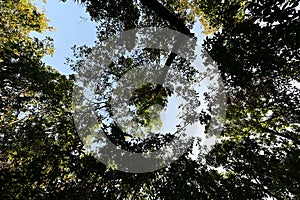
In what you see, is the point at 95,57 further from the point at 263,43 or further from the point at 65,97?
the point at 263,43

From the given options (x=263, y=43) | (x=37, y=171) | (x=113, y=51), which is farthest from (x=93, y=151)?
(x=263, y=43)

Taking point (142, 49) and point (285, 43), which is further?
point (142, 49)

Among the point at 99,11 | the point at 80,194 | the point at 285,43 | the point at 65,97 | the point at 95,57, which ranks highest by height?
the point at 99,11

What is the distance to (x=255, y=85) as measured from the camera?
7273 mm

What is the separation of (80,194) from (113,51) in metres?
6.43

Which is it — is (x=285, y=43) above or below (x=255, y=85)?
below

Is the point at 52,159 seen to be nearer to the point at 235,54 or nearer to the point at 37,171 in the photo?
the point at 37,171

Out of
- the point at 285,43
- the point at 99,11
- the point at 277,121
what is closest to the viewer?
the point at 285,43

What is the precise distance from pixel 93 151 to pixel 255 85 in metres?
6.07

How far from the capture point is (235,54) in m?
5.70

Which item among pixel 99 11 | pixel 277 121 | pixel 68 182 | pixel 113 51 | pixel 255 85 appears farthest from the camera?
pixel 277 121

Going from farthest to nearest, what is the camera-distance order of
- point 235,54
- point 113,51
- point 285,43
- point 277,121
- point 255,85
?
point 277,121 < point 113,51 < point 255,85 < point 235,54 < point 285,43

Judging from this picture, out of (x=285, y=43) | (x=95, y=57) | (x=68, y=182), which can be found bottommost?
→ (x=68, y=182)

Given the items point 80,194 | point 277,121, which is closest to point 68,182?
point 80,194
